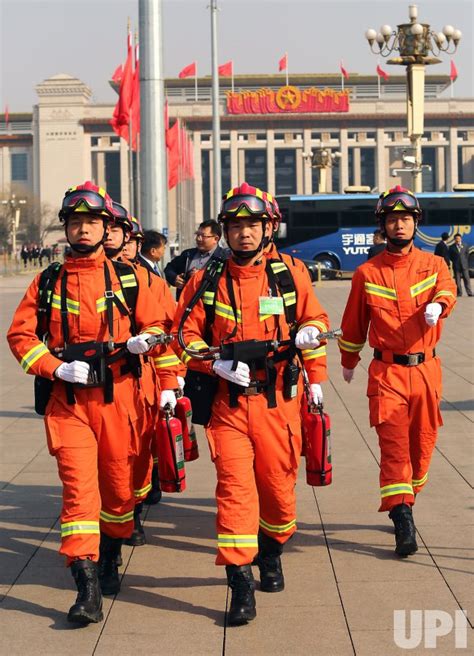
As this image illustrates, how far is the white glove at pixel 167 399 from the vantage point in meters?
5.82

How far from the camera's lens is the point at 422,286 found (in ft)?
21.4

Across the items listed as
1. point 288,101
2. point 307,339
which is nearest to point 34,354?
point 307,339

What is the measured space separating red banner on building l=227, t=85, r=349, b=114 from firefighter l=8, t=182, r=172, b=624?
116656mm

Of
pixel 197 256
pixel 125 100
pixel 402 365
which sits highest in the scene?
pixel 125 100

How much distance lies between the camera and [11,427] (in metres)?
10.8

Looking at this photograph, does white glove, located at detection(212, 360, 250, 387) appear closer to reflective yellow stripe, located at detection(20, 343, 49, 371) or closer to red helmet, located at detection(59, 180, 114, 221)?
reflective yellow stripe, located at detection(20, 343, 49, 371)

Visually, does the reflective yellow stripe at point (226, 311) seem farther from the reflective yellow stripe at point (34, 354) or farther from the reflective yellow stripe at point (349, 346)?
the reflective yellow stripe at point (349, 346)

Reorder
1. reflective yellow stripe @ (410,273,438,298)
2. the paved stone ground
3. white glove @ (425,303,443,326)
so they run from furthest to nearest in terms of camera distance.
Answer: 1. reflective yellow stripe @ (410,273,438,298)
2. white glove @ (425,303,443,326)
3. the paved stone ground

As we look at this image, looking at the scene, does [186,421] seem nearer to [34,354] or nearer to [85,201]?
[34,354]

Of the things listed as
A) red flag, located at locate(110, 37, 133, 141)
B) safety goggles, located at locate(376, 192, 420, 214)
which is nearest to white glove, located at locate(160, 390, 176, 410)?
safety goggles, located at locate(376, 192, 420, 214)

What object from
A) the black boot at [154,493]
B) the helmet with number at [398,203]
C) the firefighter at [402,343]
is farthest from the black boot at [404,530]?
the black boot at [154,493]

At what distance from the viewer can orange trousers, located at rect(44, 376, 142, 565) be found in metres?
5.44

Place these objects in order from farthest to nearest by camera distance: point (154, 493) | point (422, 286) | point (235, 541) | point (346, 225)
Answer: point (346, 225), point (154, 493), point (422, 286), point (235, 541)

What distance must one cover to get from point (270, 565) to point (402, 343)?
1.51m
